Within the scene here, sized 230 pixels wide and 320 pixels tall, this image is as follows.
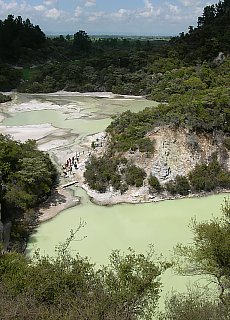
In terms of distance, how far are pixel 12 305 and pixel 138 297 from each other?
3.60 meters

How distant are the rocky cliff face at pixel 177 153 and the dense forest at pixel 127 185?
17.3 inches

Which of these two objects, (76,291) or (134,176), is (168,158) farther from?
(76,291)

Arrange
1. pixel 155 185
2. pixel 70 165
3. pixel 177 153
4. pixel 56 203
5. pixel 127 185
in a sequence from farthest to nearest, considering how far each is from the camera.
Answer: pixel 70 165 → pixel 177 153 → pixel 127 185 → pixel 155 185 → pixel 56 203

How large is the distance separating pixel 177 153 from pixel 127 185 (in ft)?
13.2

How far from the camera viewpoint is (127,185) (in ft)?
84.2

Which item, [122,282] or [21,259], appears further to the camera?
[21,259]

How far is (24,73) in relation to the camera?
243ft

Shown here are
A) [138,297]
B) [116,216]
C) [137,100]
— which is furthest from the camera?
[137,100]

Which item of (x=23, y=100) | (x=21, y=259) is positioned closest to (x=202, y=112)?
(x=21, y=259)

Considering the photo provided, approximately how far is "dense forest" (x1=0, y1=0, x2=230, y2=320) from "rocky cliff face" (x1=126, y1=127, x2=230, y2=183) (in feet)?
1.44

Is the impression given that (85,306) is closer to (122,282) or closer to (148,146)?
(122,282)

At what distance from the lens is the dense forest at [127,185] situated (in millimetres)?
11242

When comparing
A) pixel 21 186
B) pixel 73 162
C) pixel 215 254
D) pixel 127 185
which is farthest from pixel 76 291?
pixel 73 162

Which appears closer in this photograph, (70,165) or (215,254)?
(215,254)
